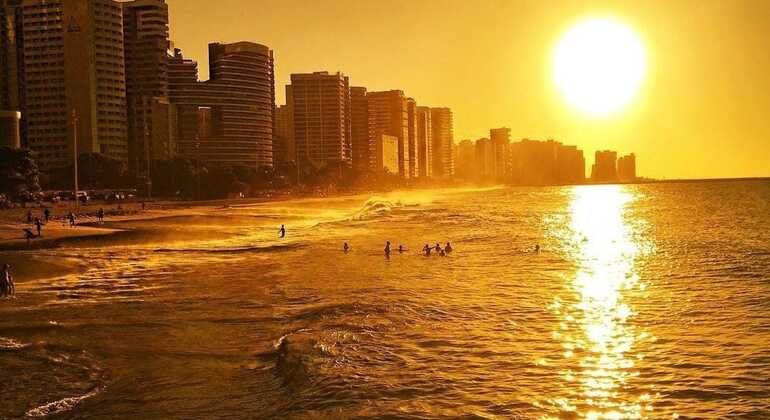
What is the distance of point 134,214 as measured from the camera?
7600 cm

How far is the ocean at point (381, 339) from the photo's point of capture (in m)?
14.0

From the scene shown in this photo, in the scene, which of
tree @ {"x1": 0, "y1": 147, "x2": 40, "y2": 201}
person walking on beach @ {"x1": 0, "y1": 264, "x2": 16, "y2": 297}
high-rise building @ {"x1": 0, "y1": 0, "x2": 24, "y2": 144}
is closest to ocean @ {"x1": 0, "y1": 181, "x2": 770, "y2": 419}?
person walking on beach @ {"x1": 0, "y1": 264, "x2": 16, "y2": 297}

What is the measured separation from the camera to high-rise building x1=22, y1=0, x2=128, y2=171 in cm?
14088

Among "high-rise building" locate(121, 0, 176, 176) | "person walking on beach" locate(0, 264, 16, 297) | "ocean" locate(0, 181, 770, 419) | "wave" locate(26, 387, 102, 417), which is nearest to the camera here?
"wave" locate(26, 387, 102, 417)

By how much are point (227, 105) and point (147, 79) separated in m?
22.7

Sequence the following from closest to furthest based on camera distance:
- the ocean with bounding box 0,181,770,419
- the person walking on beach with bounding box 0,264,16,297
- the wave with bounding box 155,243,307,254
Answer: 1. the ocean with bounding box 0,181,770,419
2. the person walking on beach with bounding box 0,264,16,297
3. the wave with bounding box 155,243,307,254

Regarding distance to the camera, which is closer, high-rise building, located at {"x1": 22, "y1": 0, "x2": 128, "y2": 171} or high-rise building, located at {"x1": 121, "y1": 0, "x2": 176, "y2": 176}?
high-rise building, located at {"x1": 22, "y1": 0, "x2": 128, "y2": 171}

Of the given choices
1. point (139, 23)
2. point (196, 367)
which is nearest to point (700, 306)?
point (196, 367)

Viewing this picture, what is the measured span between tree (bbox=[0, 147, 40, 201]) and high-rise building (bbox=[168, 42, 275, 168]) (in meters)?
68.5

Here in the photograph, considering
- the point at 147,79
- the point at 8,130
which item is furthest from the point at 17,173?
the point at 147,79

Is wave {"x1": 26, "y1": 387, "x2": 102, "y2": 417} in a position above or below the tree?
below

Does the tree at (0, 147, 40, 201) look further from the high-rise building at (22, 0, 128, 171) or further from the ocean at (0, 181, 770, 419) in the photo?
the ocean at (0, 181, 770, 419)

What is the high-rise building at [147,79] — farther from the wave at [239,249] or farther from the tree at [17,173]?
the wave at [239,249]

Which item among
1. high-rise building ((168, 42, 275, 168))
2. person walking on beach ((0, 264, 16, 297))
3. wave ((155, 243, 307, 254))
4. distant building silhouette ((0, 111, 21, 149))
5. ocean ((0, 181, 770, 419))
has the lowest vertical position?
ocean ((0, 181, 770, 419))
